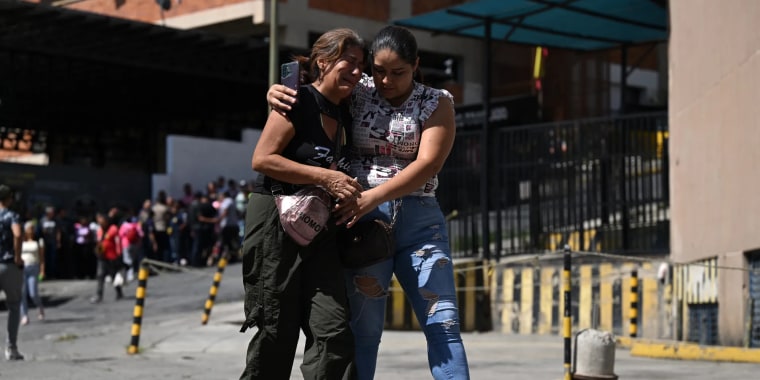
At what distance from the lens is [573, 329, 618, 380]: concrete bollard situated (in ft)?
29.0

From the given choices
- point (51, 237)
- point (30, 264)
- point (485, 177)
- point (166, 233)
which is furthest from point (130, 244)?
point (485, 177)

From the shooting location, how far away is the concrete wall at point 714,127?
1207cm

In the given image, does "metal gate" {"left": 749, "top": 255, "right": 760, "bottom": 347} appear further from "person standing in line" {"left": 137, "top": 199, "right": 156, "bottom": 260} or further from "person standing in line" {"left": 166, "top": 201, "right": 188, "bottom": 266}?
"person standing in line" {"left": 166, "top": 201, "right": 188, "bottom": 266}

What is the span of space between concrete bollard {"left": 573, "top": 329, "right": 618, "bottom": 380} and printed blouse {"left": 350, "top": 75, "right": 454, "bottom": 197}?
3601mm

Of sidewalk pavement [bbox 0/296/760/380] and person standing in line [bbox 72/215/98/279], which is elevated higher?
person standing in line [bbox 72/215/98/279]

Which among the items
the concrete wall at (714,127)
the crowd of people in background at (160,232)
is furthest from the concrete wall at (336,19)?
the concrete wall at (714,127)

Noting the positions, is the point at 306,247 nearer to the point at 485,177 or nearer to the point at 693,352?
the point at 693,352

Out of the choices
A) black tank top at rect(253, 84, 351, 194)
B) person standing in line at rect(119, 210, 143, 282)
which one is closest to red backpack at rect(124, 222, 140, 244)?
person standing in line at rect(119, 210, 143, 282)

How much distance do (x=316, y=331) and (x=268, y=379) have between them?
363 millimetres

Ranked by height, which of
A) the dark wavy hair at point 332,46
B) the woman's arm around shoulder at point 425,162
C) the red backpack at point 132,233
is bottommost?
the red backpack at point 132,233

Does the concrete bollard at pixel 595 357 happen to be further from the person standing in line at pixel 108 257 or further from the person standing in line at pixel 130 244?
the person standing in line at pixel 130 244

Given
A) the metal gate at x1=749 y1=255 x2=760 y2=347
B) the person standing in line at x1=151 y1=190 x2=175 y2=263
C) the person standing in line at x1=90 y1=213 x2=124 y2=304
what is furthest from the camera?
the person standing in line at x1=151 y1=190 x2=175 y2=263

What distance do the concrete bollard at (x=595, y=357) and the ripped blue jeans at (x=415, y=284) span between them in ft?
11.4

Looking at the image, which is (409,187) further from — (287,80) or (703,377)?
(703,377)
